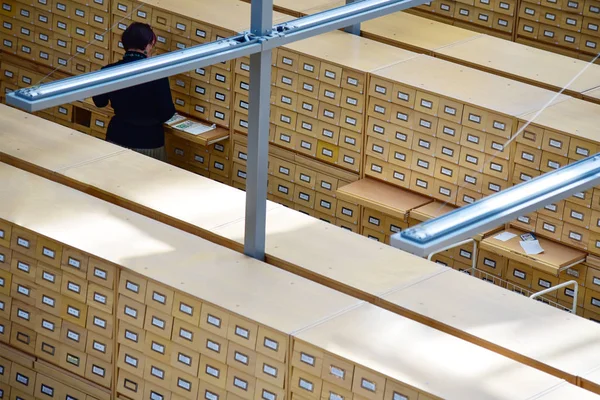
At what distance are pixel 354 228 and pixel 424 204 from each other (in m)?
0.72

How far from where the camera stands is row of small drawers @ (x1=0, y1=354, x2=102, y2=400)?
802 centimetres

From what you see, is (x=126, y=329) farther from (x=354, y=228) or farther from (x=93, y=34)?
(x=93, y=34)

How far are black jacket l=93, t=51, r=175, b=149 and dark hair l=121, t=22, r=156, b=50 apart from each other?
0.26m

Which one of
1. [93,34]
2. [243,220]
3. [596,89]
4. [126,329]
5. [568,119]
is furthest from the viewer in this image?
[93,34]

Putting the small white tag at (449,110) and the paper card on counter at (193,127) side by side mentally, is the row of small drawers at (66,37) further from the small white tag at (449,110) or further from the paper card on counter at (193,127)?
the small white tag at (449,110)

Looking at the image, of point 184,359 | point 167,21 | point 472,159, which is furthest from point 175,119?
point 184,359

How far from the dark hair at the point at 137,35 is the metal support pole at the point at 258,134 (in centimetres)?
238

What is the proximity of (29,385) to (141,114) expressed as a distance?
2788 mm

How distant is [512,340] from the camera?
7016 mm

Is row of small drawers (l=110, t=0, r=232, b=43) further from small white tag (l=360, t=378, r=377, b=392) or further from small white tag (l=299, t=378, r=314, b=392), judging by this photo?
small white tag (l=360, t=378, r=377, b=392)

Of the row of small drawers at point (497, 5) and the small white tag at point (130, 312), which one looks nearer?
the small white tag at point (130, 312)

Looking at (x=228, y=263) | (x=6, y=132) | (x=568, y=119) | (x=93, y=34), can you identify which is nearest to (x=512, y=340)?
(x=228, y=263)

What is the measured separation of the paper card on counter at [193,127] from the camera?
34.7ft

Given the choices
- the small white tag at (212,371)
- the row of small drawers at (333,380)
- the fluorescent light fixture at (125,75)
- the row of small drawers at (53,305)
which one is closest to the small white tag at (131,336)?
the row of small drawers at (53,305)
